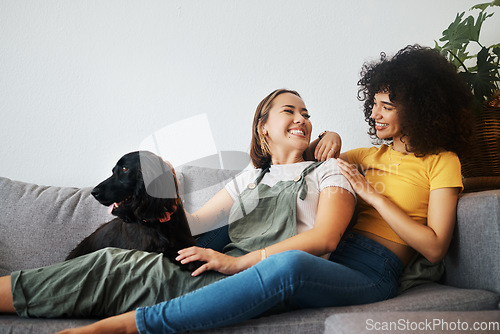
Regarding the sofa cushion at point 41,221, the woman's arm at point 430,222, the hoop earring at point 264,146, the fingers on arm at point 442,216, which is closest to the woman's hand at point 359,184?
the woman's arm at point 430,222

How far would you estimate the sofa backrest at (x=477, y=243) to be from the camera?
98 cm

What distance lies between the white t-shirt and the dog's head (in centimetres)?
30

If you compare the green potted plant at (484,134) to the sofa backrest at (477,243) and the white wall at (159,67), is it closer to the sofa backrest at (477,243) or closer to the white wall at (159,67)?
the sofa backrest at (477,243)

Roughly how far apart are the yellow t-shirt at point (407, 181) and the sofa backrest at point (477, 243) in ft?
0.27

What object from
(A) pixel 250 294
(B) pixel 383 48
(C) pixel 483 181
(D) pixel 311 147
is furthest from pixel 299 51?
(A) pixel 250 294

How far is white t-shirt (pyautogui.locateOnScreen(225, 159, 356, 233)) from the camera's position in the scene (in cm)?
111

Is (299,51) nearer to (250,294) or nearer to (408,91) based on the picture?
(408,91)

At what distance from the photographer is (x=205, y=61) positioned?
4.99 ft

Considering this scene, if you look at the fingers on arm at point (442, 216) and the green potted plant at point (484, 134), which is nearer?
the fingers on arm at point (442, 216)

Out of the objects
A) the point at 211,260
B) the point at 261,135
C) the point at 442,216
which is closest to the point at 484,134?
the point at 442,216

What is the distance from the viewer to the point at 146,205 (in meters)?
1.02

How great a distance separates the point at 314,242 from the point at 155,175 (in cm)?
46

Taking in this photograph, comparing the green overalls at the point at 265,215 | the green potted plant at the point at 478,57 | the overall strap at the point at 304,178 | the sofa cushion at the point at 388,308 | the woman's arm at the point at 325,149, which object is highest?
the green potted plant at the point at 478,57

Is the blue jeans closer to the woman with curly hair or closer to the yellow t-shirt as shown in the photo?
the woman with curly hair
